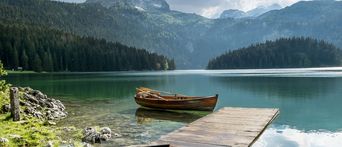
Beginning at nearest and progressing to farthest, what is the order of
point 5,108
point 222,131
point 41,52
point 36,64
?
1. point 222,131
2. point 5,108
3. point 36,64
4. point 41,52

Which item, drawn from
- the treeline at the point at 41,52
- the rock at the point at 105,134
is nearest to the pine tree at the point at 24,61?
the treeline at the point at 41,52

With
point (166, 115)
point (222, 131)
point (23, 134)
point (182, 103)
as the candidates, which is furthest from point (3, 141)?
point (182, 103)

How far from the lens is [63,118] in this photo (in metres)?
30.8

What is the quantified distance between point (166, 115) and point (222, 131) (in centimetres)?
1246

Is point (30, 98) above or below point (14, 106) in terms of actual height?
below

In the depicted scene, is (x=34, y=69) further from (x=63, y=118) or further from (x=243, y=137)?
(x=243, y=137)

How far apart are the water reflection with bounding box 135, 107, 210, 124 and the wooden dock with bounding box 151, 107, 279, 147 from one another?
11.0ft

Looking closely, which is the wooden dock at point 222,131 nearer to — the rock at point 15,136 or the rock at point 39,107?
the rock at point 15,136

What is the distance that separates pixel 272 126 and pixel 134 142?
1169 cm

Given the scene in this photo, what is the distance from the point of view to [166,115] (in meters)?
34.0

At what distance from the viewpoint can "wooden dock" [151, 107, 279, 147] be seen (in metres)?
19.2

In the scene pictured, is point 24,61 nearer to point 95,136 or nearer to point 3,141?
point 95,136

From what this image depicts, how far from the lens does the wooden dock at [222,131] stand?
1923 centimetres

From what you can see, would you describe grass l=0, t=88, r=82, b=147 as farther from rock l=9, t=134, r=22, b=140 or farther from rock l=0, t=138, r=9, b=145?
rock l=0, t=138, r=9, b=145
